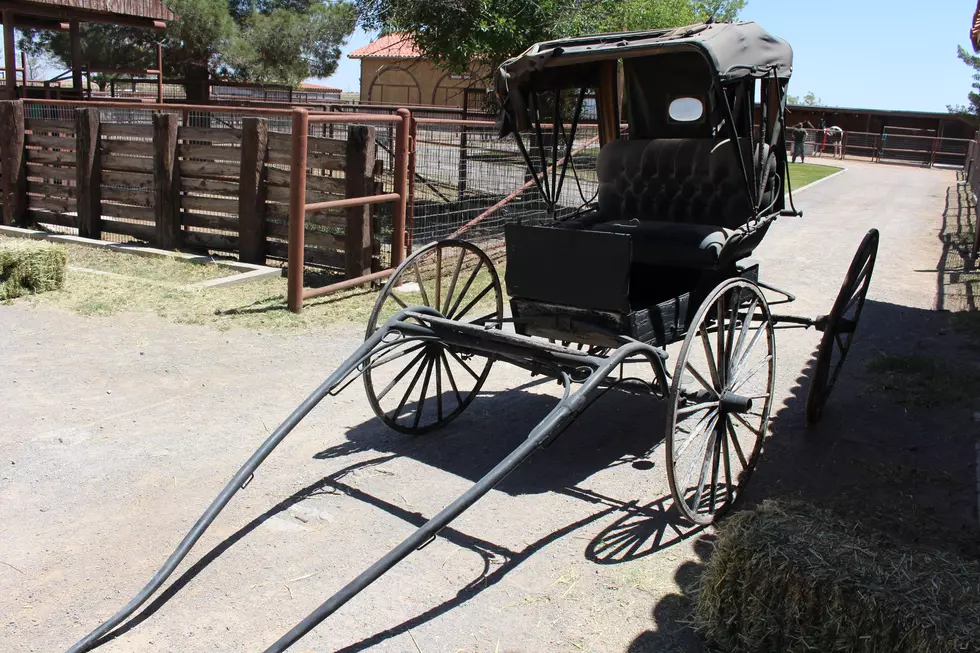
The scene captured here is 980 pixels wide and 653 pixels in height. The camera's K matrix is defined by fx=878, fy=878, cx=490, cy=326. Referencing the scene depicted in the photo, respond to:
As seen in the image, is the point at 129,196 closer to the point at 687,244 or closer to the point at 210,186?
the point at 210,186

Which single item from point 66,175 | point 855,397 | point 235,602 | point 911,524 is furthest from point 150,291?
→ point 911,524

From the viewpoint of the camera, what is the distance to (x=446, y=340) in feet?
15.1

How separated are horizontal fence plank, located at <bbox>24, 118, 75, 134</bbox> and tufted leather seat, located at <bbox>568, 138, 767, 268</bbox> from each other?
26.6 ft

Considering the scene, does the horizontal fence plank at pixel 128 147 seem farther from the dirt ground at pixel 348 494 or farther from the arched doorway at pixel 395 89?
the arched doorway at pixel 395 89

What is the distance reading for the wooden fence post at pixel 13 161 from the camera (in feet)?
38.3

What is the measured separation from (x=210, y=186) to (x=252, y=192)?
32.1 inches

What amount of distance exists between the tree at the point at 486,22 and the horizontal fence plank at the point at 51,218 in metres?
6.35

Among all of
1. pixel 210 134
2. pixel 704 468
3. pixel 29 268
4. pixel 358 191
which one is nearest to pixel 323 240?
pixel 358 191

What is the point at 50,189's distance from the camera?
38.9ft

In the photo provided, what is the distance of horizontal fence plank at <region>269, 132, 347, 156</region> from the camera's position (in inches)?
352

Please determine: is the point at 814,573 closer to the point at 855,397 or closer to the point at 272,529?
the point at 272,529

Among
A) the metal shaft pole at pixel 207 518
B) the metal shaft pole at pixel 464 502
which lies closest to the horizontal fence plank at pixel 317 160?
the metal shaft pole at pixel 207 518

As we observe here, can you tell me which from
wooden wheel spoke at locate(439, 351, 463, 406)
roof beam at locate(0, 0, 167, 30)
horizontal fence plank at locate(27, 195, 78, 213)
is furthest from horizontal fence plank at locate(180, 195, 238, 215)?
roof beam at locate(0, 0, 167, 30)

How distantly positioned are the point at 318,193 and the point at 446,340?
5082 mm
